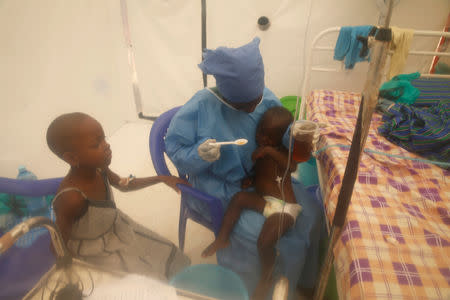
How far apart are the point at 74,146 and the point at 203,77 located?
242 cm

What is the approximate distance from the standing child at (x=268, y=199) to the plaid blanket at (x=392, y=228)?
0.77 feet

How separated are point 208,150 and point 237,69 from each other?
15.7 inches

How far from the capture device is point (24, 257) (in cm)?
116

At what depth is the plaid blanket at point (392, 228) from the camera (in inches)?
29.7

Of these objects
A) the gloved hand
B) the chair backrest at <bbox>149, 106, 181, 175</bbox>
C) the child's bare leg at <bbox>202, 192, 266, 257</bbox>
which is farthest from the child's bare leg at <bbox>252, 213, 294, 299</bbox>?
the chair backrest at <bbox>149, 106, 181, 175</bbox>

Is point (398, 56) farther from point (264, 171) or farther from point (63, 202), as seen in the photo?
point (63, 202)

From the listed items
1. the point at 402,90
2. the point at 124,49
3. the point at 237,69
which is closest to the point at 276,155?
the point at 237,69

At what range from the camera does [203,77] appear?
3146 millimetres

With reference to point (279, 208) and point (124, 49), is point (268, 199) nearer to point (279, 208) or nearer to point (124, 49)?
point (279, 208)

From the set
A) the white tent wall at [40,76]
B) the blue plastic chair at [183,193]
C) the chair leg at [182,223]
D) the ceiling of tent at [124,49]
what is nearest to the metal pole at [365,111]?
the blue plastic chair at [183,193]

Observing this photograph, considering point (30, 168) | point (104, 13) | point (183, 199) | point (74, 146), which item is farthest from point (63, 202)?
point (104, 13)

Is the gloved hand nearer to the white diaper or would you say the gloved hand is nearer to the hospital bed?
the white diaper

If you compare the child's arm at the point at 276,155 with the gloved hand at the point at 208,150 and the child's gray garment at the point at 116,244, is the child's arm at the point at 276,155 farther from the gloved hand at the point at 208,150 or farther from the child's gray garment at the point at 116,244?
the child's gray garment at the point at 116,244

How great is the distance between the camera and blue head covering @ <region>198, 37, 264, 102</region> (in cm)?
117
